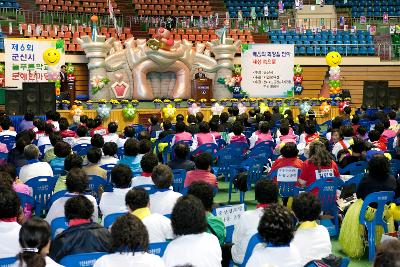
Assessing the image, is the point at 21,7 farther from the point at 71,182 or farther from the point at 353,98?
the point at 71,182

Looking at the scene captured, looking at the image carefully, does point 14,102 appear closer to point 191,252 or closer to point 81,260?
point 81,260

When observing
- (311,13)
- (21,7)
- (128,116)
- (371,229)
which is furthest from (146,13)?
(371,229)

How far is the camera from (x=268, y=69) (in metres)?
22.2

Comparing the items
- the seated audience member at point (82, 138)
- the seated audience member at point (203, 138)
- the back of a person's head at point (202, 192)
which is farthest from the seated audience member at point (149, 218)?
the seated audience member at point (203, 138)

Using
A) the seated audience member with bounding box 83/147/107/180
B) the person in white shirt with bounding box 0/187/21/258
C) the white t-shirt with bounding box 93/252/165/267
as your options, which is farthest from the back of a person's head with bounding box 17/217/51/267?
the seated audience member with bounding box 83/147/107/180

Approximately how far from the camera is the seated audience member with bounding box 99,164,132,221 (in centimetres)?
638

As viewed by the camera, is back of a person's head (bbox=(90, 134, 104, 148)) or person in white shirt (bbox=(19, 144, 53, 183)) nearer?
person in white shirt (bbox=(19, 144, 53, 183))

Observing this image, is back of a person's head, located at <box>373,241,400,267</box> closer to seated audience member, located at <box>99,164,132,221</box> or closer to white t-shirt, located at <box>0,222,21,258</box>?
white t-shirt, located at <box>0,222,21,258</box>

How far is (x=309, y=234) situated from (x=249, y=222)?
1.69 ft

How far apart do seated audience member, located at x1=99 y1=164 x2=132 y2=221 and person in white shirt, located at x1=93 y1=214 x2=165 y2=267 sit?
7.76ft

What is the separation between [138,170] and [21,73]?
11.6m

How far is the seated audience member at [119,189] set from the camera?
6.38 m

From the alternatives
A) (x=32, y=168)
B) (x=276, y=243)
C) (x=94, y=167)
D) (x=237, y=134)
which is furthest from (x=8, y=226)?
(x=237, y=134)

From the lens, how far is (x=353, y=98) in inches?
1061
